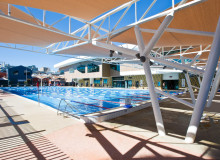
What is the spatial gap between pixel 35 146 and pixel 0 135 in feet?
6.28

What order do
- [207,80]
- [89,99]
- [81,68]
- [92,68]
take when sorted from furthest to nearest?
1. [81,68]
2. [92,68]
3. [89,99]
4. [207,80]

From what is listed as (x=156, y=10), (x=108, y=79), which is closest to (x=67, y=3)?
(x=156, y=10)

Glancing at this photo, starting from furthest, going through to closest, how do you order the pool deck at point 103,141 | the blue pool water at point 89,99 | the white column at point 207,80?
the blue pool water at point 89,99 < the pool deck at point 103,141 < the white column at point 207,80

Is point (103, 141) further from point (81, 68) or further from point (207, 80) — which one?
point (81, 68)

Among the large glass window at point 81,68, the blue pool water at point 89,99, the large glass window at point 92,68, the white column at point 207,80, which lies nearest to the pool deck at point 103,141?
the white column at point 207,80

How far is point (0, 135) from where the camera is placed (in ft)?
15.8

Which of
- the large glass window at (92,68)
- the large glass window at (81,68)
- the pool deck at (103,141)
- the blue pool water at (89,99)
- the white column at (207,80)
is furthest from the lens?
the large glass window at (81,68)

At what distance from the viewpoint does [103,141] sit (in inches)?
172

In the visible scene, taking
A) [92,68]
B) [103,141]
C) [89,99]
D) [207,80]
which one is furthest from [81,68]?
[207,80]

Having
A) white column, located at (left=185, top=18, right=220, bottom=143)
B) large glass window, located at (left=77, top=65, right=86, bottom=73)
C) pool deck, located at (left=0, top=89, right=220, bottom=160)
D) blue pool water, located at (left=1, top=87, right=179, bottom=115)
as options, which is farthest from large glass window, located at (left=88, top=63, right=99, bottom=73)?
white column, located at (left=185, top=18, right=220, bottom=143)

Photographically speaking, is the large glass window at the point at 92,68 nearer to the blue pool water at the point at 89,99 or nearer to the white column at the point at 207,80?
the blue pool water at the point at 89,99

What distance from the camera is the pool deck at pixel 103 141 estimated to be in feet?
11.7

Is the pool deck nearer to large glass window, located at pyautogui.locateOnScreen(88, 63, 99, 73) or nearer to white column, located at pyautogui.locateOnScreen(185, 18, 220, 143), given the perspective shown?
white column, located at pyautogui.locateOnScreen(185, 18, 220, 143)

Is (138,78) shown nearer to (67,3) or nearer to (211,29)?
(211,29)
